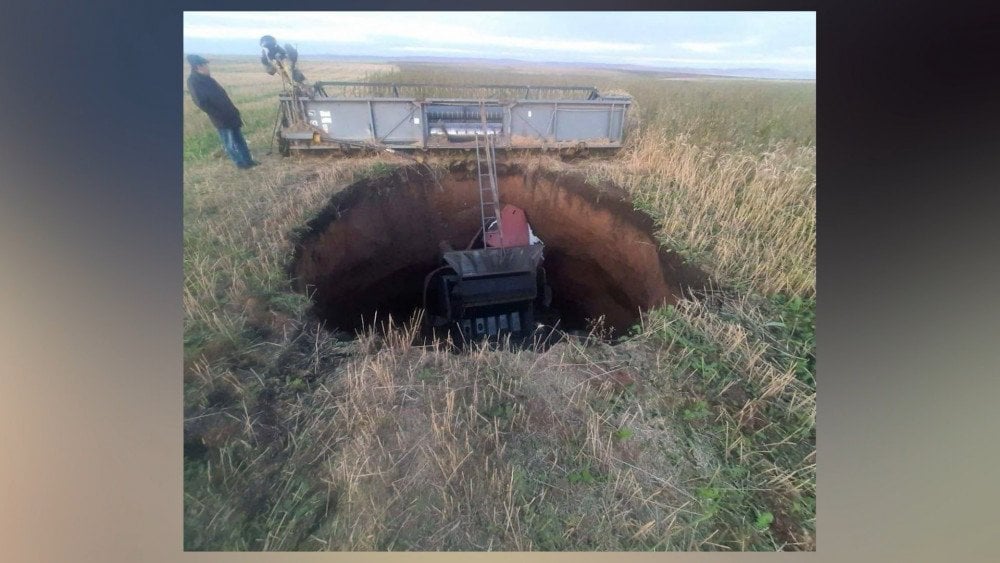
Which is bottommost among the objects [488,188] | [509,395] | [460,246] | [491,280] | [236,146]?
[509,395]

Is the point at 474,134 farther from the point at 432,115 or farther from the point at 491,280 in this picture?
the point at 491,280

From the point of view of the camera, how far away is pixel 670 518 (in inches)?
56.6

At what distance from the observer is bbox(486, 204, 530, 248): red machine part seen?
167cm

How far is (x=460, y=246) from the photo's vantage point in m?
1.71

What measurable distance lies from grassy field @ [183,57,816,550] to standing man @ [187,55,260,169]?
0.03 metres

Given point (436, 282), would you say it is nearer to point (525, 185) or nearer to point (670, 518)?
point (525, 185)

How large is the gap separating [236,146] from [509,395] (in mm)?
1225

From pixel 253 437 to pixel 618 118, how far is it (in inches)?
64.2

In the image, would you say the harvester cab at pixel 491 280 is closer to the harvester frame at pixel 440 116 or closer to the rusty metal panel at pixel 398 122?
the harvester frame at pixel 440 116

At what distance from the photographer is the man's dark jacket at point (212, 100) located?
4.78ft

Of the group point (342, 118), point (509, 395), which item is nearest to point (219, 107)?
point (342, 118)

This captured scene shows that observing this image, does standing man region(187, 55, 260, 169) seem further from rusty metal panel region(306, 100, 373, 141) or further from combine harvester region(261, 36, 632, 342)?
rusty metal panel region(306, 100, 373, 141)

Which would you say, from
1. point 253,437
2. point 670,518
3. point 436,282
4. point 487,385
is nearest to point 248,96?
point 436,282

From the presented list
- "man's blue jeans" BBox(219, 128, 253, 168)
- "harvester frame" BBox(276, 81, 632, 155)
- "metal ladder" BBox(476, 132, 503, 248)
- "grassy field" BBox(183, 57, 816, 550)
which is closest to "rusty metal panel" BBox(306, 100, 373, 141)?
"harvester frame" BBox(276, 81, 632, 155)
